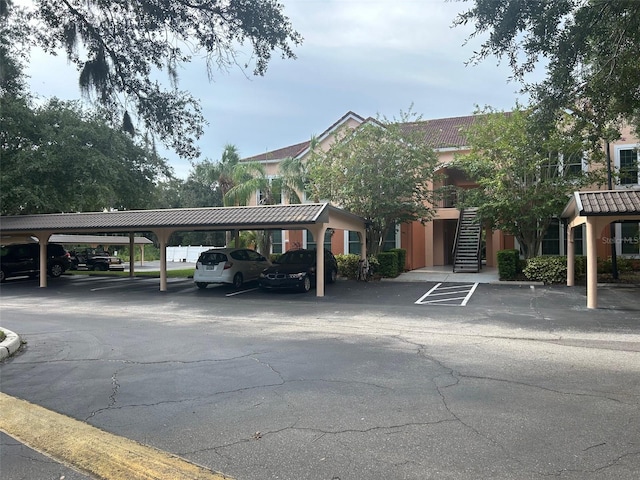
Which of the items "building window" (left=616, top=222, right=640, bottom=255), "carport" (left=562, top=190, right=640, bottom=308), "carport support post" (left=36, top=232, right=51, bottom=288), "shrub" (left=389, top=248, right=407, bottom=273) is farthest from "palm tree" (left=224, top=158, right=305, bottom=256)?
"building window" (left=616, top=222, right=640, bottom=255)

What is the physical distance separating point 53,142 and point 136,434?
21234 mm

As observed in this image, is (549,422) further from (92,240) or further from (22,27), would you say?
(92,240)

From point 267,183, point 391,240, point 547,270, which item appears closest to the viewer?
point 547,270

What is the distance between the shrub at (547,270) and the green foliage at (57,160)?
1666 centimetres

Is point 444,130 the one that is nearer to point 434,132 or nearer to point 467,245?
point 434,132

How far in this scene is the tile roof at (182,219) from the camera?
15312 mm

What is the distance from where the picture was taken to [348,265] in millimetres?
21047

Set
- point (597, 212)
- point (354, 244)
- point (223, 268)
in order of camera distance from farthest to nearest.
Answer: point (354, 244) < point (223, 268) < point (597, 212)

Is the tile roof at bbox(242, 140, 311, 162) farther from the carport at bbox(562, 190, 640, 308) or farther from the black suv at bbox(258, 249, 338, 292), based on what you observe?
the carport at bbox(562, 190, 640, 308)

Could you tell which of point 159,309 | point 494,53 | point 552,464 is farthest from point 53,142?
point 552,464

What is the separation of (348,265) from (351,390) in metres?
15.7

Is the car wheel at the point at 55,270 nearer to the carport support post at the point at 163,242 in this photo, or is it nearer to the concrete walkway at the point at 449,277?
the carport support post at the point at 163,242

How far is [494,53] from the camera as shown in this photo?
8312mm

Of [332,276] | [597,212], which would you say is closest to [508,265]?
[332,276]
